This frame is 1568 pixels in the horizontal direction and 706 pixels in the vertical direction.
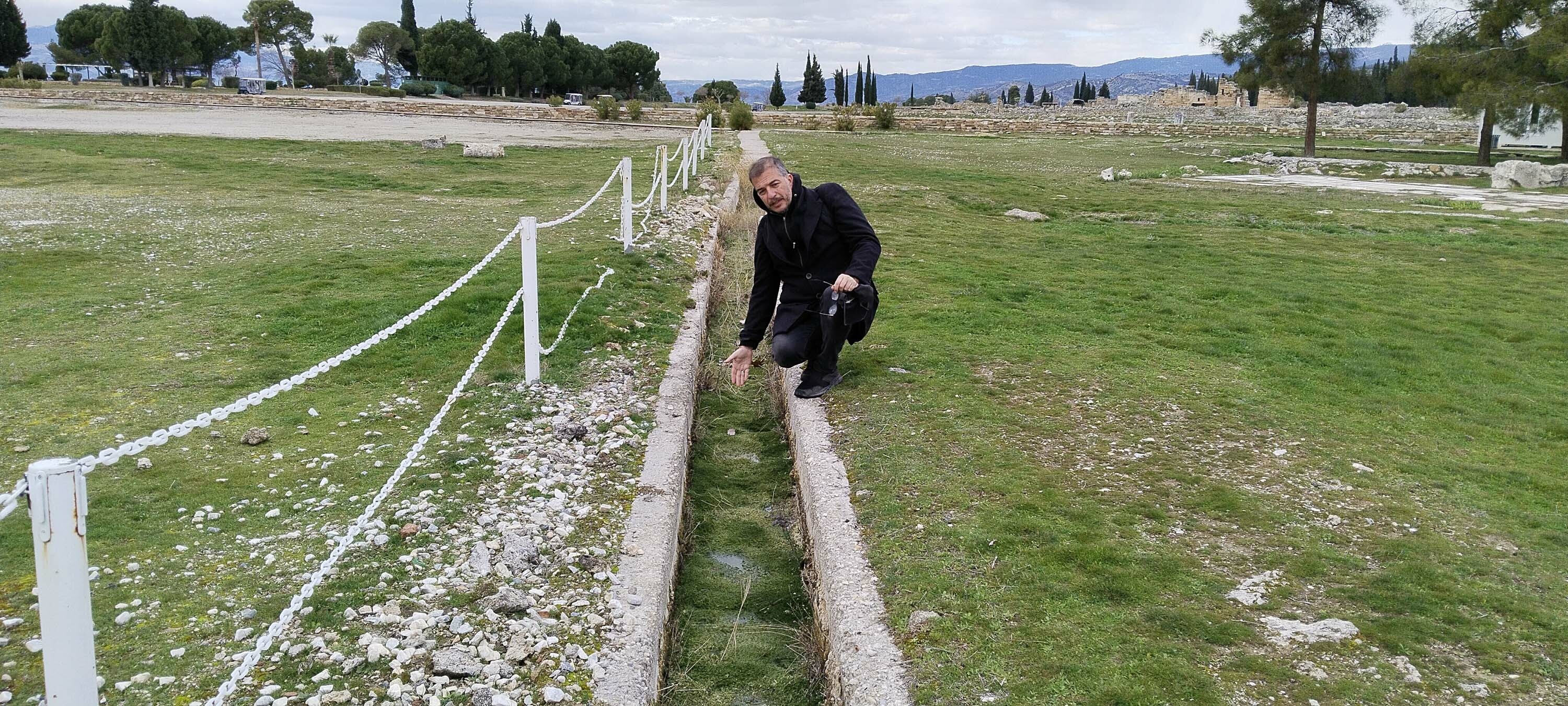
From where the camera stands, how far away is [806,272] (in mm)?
6145

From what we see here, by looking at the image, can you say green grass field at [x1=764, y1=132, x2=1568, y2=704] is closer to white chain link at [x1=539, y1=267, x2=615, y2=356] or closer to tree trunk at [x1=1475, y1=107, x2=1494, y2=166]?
white chain link at [x1=539, y1=267, x2=615, y2=356]

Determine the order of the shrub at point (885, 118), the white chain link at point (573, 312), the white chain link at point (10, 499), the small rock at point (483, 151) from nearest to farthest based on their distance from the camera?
the white chain link at point (10, 499) → the white chain link at point (573, 312) → the small rock at point (483, 151) → the shrub at point (885, 118)

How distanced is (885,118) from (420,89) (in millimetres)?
32477

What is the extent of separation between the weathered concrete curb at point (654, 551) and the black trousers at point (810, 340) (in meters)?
0.68

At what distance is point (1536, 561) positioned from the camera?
4.05m

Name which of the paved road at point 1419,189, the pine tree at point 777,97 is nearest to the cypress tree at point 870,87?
the pine tree at point 777,97

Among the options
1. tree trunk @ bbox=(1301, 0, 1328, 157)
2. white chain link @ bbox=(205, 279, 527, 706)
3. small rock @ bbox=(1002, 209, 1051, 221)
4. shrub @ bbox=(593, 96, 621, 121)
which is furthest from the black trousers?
shrub @ bbox=(593, 96, 621, 121)

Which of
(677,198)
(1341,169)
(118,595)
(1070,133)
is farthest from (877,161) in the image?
(1070,133)

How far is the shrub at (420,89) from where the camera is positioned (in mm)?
62875

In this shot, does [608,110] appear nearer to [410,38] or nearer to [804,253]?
[804,253]

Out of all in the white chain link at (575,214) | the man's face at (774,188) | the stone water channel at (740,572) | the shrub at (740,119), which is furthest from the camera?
the shrub at (740,119)

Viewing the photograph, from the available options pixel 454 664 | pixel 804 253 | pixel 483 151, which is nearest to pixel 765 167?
pixel 804 253

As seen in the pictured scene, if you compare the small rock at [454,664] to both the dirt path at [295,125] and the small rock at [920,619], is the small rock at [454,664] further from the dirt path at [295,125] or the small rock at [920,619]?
the dirt path at [295,125]

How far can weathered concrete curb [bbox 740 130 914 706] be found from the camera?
339cm
